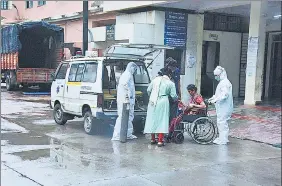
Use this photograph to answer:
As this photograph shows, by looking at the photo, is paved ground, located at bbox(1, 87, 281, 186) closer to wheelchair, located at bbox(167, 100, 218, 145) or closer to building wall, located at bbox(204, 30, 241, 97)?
wheelchair, located at bbox(167, 100, 218, 145)

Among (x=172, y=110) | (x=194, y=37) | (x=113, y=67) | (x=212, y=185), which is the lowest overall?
(x=212, y=185)

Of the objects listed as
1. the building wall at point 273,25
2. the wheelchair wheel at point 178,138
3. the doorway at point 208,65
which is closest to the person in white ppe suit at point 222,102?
the wheelchair wheel at point 178,138

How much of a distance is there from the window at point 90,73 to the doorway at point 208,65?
943 cm

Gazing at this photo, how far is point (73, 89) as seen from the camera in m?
9.16

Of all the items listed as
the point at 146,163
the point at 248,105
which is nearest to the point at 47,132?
the point at 146,163

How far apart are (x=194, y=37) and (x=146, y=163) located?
10.7 meters

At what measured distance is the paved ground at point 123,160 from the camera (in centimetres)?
544

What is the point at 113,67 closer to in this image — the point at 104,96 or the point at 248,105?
the point at 104,96

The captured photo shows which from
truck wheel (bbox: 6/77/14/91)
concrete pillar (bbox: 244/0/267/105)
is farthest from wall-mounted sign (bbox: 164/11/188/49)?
truck wheel (bbox: 6/77/14/91)

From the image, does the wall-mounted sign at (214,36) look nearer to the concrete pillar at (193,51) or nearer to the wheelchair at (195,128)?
the concrete pillar at (193,51)

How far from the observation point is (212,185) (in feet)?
17.5

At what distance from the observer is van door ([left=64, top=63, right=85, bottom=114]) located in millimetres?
9016

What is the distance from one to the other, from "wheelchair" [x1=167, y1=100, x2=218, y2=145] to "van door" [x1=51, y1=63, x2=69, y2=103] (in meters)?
2.98

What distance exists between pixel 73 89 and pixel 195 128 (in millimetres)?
2886
